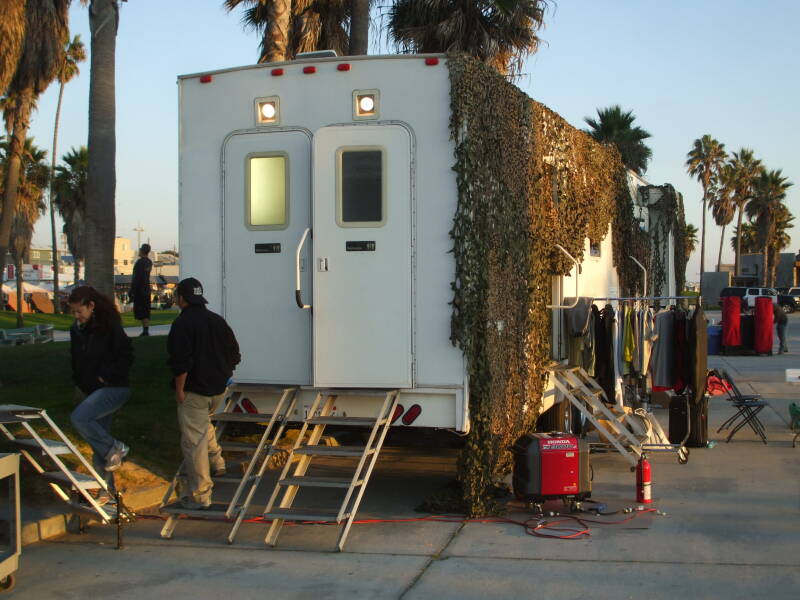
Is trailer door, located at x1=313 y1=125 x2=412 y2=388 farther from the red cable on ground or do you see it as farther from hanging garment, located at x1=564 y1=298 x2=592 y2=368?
hanging garment, located at x1=564 y1=298 x2=592 y2=368

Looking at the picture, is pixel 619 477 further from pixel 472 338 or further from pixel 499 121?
pixel 499 121

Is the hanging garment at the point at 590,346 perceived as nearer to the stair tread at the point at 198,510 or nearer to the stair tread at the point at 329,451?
the stair tread at the point at 329,451

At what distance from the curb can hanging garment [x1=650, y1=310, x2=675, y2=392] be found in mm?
5445

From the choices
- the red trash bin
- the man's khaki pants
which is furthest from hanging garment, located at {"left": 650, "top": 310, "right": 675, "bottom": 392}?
the red trash bin

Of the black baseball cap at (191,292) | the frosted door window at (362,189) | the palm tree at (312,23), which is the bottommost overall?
the black baseball cap at (191,292)

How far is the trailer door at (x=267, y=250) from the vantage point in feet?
25.8

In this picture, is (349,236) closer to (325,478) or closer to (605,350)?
(325,478)

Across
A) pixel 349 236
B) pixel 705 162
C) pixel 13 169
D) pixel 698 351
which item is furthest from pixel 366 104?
pixel 705 162

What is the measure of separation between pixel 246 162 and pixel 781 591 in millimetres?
5323

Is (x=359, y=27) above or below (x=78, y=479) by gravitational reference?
above

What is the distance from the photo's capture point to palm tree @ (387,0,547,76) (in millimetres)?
19938

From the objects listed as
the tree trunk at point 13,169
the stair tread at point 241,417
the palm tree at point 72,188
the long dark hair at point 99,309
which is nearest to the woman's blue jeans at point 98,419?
the long dark hair at point 99,309

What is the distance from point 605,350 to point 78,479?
585 cm

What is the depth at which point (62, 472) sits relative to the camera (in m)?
6.97
